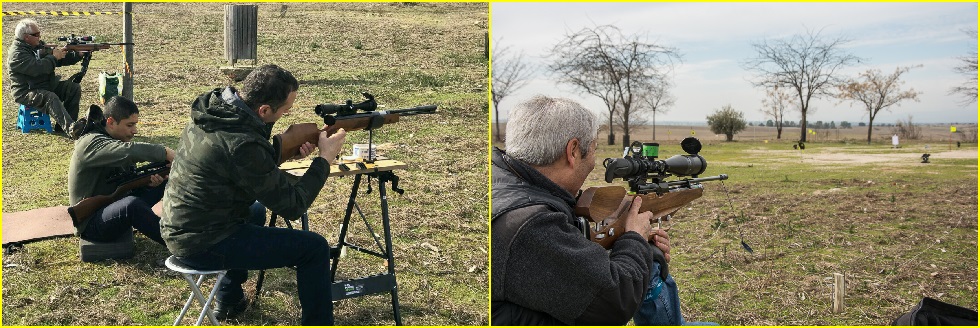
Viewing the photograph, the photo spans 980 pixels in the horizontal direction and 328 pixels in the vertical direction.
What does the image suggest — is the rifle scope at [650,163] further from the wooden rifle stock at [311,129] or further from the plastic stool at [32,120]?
the plastic stool at [32,120]

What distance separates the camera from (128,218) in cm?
505

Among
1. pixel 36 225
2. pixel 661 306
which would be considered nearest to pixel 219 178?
pixel 661 306

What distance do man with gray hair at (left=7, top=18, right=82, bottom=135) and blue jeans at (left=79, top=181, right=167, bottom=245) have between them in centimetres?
464

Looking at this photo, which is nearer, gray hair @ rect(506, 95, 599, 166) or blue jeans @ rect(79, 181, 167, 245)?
gray hair @ rect(506, 95, 599, 166)

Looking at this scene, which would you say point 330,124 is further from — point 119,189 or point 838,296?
point 838,296

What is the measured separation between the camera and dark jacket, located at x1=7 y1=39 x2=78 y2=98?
9.30m

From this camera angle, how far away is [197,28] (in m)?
17.1

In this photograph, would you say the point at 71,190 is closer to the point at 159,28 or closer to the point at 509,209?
the point at 509,209

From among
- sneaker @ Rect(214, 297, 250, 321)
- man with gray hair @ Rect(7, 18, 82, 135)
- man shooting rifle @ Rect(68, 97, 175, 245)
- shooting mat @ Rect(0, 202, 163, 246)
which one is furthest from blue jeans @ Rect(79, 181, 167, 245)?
man with gray hair @ Rect(7, 18, 82, 135)

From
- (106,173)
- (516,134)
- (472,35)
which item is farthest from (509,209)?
(472,35)

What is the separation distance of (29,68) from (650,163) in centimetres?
863

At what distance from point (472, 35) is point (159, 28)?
632 cm

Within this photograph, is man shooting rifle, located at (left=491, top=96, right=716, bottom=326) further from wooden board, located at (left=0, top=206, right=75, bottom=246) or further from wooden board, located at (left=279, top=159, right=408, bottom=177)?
wooden board, located at (left=0, top=206, right=75, bottom=246)

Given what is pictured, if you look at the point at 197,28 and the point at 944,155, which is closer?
the point at 944,155
